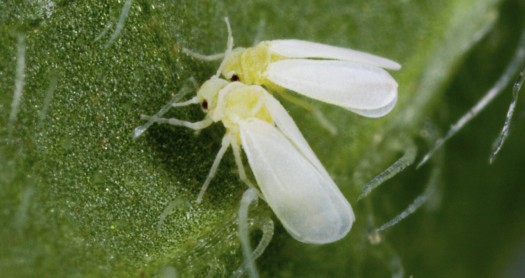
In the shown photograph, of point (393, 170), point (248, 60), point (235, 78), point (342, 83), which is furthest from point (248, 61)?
point (393, 170)

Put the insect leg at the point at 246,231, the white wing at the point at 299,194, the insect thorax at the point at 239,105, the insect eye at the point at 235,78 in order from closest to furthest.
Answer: the insect leg at the point at 246,231
the white wing at the point at 299,194
the insect thorax at the point at 239,105
the insect eye at the point at 235,78

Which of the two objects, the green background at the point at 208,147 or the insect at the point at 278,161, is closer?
the green background at the point at 208,147

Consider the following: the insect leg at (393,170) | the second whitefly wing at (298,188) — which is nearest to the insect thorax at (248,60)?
the second whitefly wing at (298,188)

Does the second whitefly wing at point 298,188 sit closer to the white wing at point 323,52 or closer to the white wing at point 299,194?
the white wing at point 299,194

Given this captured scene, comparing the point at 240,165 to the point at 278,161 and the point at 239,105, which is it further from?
the point at 239,105

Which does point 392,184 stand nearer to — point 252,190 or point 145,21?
point 252,190

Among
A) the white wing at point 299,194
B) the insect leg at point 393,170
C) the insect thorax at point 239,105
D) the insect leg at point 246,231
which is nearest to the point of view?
the insect leg at point 246,231

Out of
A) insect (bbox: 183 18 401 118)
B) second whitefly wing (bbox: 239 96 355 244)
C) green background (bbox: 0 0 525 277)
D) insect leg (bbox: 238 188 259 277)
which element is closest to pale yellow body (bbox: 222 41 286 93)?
insect (bbox: 183 18 401 118)
